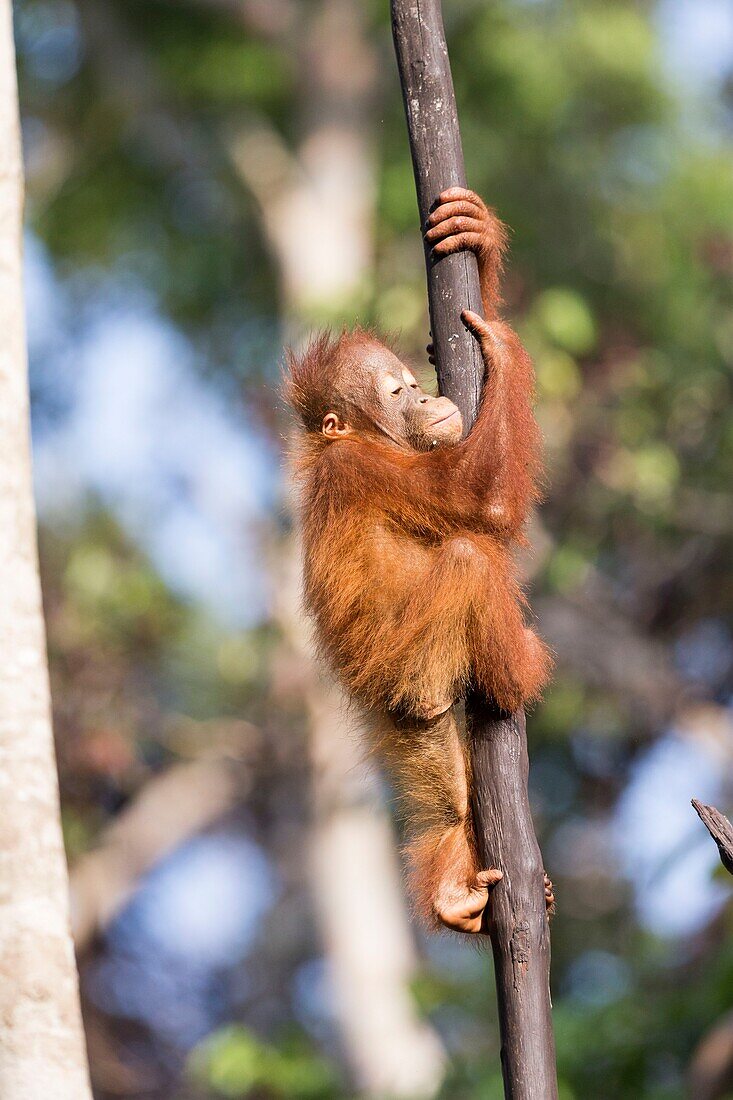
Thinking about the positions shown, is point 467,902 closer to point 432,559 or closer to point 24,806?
point 432,559

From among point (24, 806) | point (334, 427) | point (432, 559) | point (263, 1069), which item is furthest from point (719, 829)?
point (263, 1069)

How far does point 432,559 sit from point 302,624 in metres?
6.42

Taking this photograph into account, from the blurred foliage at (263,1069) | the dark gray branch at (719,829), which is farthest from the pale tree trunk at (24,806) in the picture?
the blurred foliage at (263,1069)

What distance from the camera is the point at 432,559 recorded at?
3404mm

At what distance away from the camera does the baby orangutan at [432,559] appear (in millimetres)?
3221

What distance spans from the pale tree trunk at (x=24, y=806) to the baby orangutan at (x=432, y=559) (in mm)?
786

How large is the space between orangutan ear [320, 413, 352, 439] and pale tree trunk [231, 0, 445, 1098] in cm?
546

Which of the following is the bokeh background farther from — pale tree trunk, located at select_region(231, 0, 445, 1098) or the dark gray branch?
the dark gray branch

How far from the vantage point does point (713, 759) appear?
9992 mm

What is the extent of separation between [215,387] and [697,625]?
224 inches

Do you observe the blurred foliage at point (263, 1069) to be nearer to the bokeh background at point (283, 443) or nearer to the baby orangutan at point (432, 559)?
the bokeh background at point (283, 443)

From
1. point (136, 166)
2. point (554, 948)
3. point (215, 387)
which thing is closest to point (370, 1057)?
point (554, 948)

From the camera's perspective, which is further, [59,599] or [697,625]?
[59,599]

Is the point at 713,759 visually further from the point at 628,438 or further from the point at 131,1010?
the point at 131,1010
